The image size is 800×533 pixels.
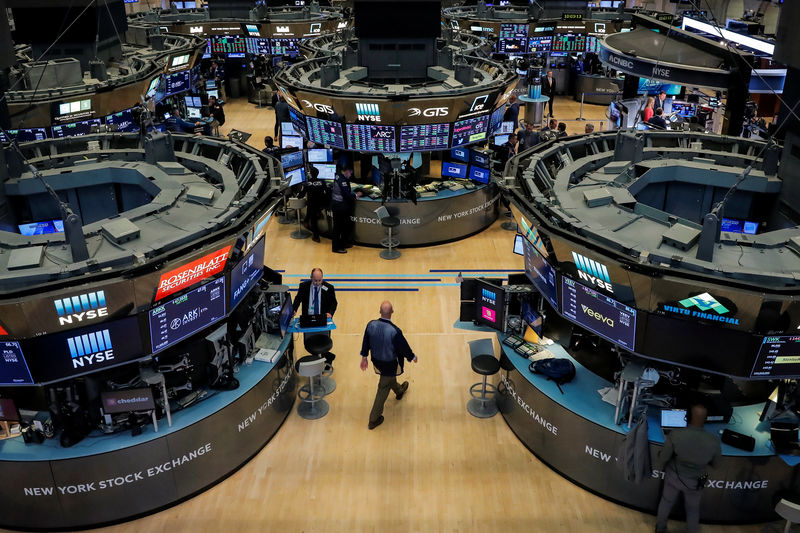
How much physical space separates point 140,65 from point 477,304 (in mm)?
14955

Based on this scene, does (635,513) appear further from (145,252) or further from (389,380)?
(145,252)

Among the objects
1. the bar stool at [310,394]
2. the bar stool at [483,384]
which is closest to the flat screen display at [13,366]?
the bar stool at [310,394]

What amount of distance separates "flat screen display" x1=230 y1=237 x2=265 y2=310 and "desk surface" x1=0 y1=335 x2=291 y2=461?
1275mm

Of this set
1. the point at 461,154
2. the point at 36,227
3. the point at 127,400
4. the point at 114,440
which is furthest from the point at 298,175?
the point at 114,440

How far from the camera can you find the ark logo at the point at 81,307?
7.38 m

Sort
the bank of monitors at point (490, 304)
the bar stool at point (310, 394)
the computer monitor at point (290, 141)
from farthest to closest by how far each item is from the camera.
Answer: the computer monitor at point (290, 141) → the bar stool at point (310, 394) → the bank of monitors at point (490, 304)

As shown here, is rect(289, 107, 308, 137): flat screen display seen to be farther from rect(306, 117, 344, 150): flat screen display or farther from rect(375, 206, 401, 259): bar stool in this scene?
rect(375, 206, 401, 259): bar stool

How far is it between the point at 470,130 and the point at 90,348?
10867 millimetres

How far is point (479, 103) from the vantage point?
15.8m

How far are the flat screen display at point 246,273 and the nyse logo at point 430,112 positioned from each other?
20.8ft

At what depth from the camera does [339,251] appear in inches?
635

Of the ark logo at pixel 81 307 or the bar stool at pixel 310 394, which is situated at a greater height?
the ark logo at pixel 81 307

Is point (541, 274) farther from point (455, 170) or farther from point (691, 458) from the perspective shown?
point (455, 170)

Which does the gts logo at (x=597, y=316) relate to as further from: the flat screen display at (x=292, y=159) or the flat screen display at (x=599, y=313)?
the flat screen display at (x=292, y=159)
